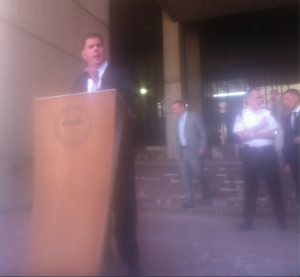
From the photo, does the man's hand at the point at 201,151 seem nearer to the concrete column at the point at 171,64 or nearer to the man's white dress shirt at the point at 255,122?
the man's white dress shirt at the point at 255,122

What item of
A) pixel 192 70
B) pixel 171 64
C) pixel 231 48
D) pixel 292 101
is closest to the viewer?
pixel 292 101

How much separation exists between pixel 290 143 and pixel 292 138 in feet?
0.23

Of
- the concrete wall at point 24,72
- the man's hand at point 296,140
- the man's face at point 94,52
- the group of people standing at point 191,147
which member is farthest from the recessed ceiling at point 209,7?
the man's face at point 94,52

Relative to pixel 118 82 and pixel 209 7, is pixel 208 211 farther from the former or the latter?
pixel 209 7

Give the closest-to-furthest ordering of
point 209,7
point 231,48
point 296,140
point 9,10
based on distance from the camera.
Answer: point 296,140, point 9,10, point 209,7, point 231,48

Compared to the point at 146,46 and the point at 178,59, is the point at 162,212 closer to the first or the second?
the point at 178,59

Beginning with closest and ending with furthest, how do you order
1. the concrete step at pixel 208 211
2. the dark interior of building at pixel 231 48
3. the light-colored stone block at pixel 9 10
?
the concrete step at pixel 208 211
the light-colored stone block at pixel 9 10
the dark interior of building at pixel 231 48

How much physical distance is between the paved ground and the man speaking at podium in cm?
26

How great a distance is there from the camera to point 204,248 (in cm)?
297

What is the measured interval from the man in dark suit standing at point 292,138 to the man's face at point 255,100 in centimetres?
42

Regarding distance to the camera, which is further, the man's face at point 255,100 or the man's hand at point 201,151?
the man's hand at point 201,151

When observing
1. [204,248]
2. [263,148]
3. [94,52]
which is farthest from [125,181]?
[263,148]

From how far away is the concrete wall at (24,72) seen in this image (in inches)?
216

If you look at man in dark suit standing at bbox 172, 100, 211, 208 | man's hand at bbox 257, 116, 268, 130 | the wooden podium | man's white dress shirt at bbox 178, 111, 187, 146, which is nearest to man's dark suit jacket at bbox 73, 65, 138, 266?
the wooden podium
